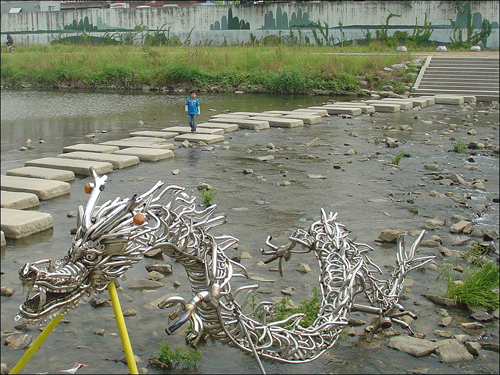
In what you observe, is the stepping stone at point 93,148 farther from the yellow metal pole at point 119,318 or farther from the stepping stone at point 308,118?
the yellow metal pole at point 119,318

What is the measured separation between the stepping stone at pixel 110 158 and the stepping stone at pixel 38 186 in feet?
4.64

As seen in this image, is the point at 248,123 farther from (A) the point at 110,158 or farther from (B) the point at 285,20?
(B) the point at 285,20

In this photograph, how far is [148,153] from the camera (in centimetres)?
910

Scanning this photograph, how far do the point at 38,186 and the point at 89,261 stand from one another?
15.5 feet

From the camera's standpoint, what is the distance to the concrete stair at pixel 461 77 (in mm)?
19125

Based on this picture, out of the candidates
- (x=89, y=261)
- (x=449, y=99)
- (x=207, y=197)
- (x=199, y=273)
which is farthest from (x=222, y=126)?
(x=89, y=261)

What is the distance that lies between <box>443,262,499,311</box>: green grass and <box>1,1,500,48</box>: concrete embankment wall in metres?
27.4

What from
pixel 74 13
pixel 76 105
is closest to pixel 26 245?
pixel 76 105

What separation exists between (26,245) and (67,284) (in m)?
3.06

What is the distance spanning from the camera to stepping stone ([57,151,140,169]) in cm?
842

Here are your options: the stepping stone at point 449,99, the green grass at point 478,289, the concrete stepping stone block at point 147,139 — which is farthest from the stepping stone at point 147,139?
the stepping stone at point 449,99

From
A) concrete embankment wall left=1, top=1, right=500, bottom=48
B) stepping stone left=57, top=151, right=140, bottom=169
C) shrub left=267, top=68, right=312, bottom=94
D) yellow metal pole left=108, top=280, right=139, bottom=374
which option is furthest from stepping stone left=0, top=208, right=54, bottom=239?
concrete embankment wall left=1, top=1, right=500, bottom=48

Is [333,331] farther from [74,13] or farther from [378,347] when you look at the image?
[74,13]

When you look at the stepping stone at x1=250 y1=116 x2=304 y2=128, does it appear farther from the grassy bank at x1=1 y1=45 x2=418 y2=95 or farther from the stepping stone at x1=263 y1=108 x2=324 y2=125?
the grassy bank at x1=1 y1=45 x2=418 y2=95
